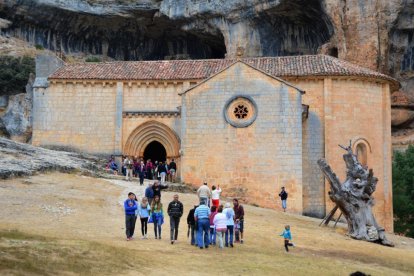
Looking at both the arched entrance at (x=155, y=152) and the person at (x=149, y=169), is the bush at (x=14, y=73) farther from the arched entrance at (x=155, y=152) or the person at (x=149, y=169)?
the person at (x=149, y=169)

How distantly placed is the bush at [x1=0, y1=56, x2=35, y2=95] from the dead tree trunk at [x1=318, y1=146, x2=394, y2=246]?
118ft

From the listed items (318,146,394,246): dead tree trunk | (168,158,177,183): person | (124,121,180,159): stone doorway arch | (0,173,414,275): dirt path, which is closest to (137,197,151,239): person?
(0,173,414,275): dirt path

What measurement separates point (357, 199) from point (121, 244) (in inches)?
495

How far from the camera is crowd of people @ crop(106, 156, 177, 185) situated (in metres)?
34.2

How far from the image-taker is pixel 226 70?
35719mm

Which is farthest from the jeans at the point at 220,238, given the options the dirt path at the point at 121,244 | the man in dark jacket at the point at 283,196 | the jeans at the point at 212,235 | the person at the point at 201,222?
the man in dark jacket at the point at 283,196

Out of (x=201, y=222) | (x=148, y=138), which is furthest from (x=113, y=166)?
(x=201, y=222)

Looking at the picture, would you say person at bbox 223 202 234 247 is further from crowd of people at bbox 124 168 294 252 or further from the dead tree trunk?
the dead tree trunk

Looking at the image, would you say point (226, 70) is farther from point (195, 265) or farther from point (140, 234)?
point (195, 265)

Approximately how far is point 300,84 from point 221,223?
746 inches

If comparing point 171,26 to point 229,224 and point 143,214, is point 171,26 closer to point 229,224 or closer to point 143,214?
point 143,214

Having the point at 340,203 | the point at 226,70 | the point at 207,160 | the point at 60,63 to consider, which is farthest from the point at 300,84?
the point at 60,63

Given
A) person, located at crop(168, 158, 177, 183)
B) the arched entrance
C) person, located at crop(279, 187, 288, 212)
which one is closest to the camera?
person, located at crop(279, 187, 288, 212)

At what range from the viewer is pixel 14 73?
188 feet
